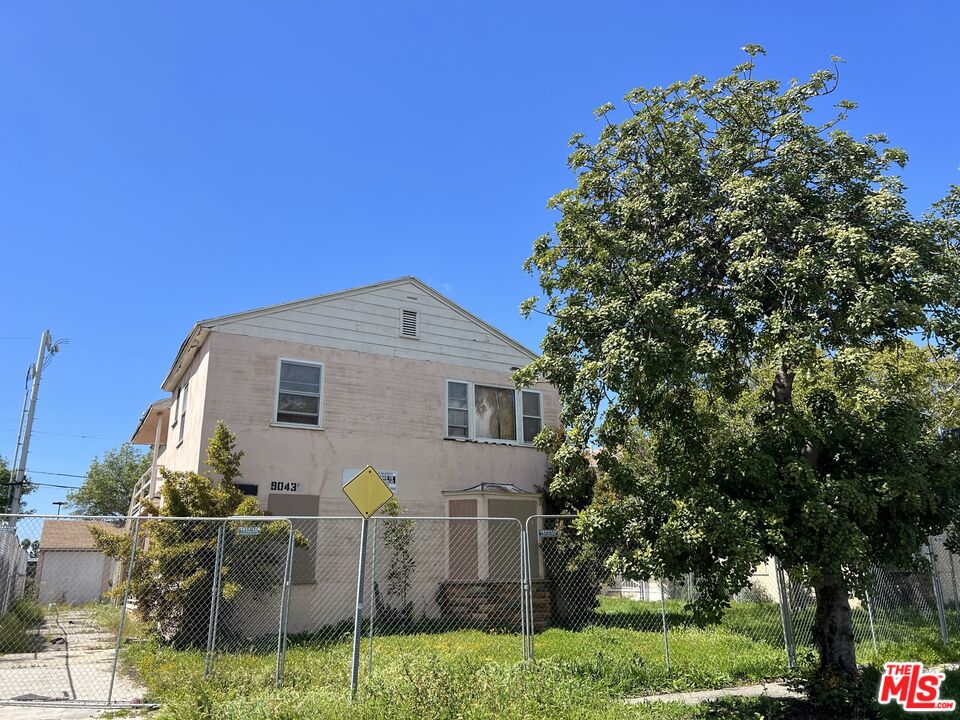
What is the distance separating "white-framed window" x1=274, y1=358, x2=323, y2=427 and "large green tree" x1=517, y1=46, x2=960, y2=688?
8.09m

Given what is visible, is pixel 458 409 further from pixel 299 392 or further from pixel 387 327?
pixel 299 392

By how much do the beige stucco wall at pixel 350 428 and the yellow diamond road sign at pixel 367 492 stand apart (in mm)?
7120

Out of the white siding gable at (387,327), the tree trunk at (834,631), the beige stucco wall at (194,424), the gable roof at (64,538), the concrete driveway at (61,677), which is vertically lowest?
the concrete driveway at (61,677)

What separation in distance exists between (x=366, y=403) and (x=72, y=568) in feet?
59.6

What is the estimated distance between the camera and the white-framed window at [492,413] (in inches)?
659

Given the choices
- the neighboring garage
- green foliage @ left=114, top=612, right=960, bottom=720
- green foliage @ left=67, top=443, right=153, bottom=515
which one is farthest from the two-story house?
green foliage @ left=67, top=443, right=153, bottom=515

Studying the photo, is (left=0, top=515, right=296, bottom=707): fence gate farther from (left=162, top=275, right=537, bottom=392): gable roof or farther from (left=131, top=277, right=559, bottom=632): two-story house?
(left=162, top=275, right=537, bottom=392): gable roof

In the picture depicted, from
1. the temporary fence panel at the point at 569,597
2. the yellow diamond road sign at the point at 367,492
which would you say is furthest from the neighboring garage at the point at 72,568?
the yellow diamond road sign at the point at 367,492

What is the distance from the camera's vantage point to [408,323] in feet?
55.0

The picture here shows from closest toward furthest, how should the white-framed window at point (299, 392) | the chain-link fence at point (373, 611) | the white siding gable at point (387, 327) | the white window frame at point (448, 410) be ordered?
the chain-link fence at point (373, 611), the white-framed window at point (299, 392), the white siding gable at point (387, 327), the white window frame at point (448, 410)

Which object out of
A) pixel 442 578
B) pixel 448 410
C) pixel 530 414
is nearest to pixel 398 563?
pixel 442 578

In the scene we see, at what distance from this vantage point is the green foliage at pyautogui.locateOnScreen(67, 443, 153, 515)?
43.6m

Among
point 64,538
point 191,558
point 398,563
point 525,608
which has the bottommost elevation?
point 525,608

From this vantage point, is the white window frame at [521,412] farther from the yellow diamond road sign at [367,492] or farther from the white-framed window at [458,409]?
the yellow diamond road sign at [367,492]
